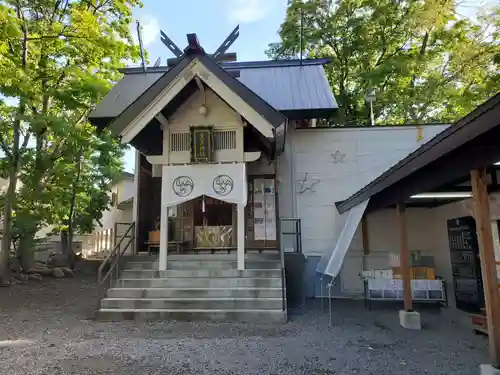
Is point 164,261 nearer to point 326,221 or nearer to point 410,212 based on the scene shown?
point 326,221

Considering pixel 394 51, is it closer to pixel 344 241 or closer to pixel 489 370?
pixel 344 241

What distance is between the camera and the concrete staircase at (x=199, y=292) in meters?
6.63

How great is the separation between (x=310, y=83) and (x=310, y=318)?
23.3 ft

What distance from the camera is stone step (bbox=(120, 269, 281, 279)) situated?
7.41m

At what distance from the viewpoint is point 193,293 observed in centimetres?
701

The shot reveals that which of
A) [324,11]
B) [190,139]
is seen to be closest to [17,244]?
[190,139]

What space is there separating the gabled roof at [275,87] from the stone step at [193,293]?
486cm

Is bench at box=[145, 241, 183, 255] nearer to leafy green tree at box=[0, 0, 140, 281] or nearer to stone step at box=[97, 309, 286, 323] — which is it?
stone step at box=[97, 309, 286, 323]

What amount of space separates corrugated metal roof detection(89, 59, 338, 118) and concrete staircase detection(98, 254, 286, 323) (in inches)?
177

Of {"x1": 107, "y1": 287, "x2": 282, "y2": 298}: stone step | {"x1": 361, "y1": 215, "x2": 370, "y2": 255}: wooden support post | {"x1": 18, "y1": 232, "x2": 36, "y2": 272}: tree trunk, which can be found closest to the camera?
{"x1": 107, "y1": 287, "x2": 282, "y2": 298}: stone step

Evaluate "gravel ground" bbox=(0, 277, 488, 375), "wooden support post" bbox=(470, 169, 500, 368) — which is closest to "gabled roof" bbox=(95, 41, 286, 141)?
"gravel ground" bbox=(0, 277, 488, 375)

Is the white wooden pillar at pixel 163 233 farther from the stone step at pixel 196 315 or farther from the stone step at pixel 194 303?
the stone step at pixel 196 315

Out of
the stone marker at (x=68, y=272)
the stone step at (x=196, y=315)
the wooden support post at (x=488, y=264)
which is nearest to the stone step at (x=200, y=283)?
the stone step at (x=196, y=315)

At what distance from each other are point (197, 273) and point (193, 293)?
1.94 ft
